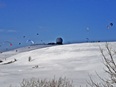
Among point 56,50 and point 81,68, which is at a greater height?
point 56,50

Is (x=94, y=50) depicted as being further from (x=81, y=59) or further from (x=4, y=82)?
(x=4, y=82)

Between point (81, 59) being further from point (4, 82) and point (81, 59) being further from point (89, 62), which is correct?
point (4, 82)

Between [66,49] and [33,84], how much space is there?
1333 cm

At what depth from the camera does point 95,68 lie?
12078mm

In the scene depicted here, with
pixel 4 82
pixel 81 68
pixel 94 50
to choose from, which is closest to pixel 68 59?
pixel 94 50

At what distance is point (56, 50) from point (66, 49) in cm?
88

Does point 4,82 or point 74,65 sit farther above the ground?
point 74,65

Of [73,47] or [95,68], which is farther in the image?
[73,47]

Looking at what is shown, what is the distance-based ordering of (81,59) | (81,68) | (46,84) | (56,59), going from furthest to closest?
(56,59), (81,59), (81,68), (46,84)

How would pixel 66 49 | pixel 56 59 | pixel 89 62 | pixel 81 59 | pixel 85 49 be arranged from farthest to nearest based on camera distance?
1. pixel 66 49
2. pixel 85 49
3. pixel 56 59
4. pixel 81 59
5. pixel 89 62

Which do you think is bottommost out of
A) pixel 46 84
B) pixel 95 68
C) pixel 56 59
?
pixel 46 84

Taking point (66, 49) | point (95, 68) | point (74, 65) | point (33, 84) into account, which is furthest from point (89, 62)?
point (33, 84)

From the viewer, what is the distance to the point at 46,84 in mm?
5445

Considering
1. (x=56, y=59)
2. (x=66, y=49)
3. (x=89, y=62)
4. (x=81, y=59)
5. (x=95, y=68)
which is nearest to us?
Answer: (x=95, y=68)
